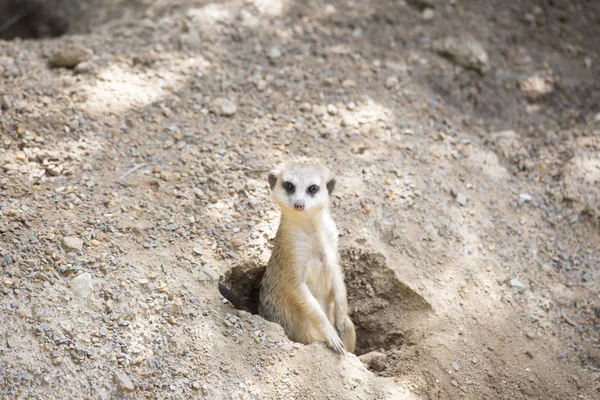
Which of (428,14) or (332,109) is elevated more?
(428,14)

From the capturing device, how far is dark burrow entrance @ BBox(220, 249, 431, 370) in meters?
3.45

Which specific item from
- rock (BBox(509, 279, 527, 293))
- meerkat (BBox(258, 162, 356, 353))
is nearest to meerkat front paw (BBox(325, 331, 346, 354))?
meerkat (BBox(258, 162, 356, 353))

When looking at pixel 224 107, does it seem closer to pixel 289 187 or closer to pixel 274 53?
pixel 274 53

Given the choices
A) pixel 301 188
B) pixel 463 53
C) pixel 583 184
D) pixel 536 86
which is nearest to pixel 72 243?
pixel 301 188

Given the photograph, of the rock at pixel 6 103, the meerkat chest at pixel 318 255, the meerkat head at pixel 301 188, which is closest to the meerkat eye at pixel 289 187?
the meerkat head at pixel 301 188

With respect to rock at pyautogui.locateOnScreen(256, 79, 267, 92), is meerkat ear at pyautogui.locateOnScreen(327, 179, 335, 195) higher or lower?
higher

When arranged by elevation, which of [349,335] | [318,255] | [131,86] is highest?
[131,86]

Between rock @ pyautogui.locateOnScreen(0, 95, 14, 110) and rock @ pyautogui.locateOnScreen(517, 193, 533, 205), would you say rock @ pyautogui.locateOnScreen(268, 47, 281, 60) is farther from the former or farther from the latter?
rock @ pyautogui.locateOnScreen(517, 193, 533, 205)

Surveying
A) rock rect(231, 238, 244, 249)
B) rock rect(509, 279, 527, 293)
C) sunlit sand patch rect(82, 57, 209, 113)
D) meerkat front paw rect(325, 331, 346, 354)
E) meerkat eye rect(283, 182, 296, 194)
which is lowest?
rock rect(509, 279, 527, 293)

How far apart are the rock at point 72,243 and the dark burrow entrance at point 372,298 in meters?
0.73

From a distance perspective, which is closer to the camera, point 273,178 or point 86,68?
point 273,178

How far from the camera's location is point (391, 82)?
14.5 feet

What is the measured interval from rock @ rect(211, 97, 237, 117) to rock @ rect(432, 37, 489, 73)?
1.65 meters

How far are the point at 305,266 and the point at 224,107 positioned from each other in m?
1.34
